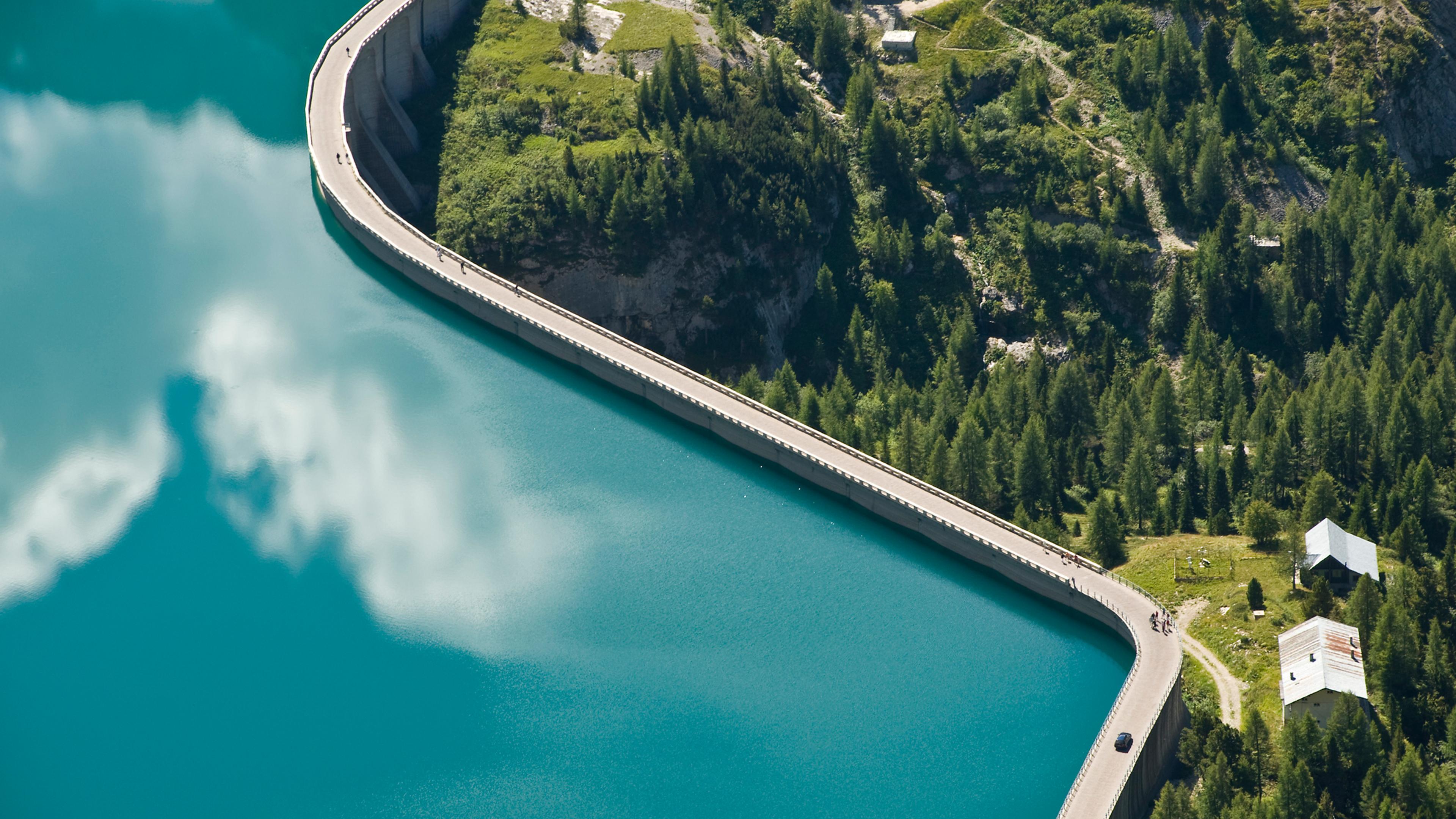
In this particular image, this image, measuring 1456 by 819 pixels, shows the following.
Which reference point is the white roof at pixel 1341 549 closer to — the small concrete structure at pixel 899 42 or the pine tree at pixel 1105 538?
the pine tree at pixel 1105 538

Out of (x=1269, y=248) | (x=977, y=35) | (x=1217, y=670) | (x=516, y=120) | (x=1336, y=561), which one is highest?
(x=977, y=35)

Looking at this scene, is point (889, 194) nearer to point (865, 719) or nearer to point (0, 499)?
point (865, 719)

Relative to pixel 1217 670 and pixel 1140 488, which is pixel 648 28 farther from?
pixel 1217 670

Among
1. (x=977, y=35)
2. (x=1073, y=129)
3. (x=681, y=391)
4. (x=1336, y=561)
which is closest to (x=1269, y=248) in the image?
(x=1073, y=129)

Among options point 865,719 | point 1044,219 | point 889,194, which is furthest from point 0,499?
point 1044,219

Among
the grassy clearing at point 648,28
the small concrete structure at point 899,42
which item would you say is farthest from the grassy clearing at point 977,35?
the grassy clearing at point 648,28

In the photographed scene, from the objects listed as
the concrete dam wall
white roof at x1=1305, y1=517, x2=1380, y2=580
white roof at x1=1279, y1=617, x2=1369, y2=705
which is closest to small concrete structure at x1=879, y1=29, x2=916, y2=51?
the concrete dam wall

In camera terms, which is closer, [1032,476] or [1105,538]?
[1105,538]
